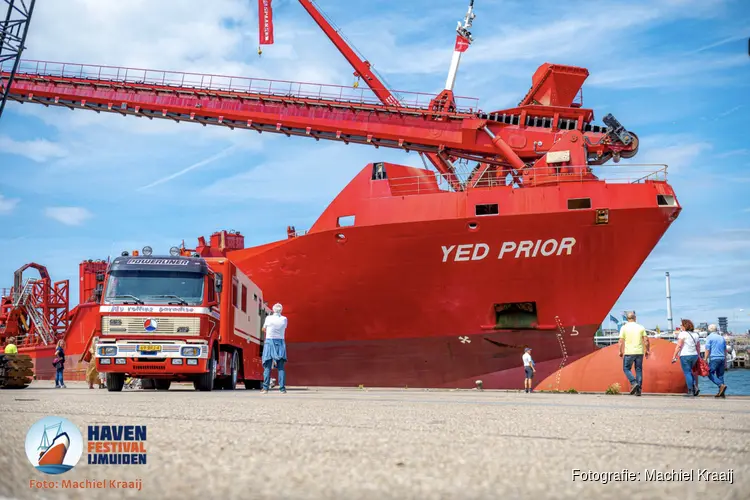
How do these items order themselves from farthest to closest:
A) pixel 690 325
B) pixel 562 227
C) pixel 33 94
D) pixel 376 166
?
pixel 33 94 < pixel 376 166 < pixel 562 227 < pixel 690 325

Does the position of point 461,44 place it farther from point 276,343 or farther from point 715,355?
point 276,343

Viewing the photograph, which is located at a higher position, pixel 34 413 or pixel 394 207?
pixel 394 207

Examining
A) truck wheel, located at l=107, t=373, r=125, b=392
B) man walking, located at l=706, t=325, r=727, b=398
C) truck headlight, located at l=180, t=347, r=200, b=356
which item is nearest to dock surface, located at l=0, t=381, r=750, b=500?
truck headlight, located at l=180, t=347, r=200, b=356

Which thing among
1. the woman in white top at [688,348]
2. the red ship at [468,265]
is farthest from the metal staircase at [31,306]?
the woman in white top at [688,348]

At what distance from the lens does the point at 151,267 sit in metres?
14.1

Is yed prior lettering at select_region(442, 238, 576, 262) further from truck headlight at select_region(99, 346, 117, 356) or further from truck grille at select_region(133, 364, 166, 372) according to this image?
truck headlight at select_region(99, 346, 117, 356)

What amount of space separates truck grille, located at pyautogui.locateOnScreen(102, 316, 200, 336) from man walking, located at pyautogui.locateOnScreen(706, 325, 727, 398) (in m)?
9.46

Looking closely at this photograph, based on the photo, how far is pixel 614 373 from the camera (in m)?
16.3

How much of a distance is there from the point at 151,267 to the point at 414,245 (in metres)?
6.97

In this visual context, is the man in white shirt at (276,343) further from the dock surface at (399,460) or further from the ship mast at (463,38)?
the ship mast at (463,38)

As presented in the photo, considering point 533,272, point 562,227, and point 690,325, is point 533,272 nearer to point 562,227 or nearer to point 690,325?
point 562,227

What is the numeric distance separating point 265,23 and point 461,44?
9370 millimetres

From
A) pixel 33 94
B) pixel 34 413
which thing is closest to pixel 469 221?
pixel 34 413

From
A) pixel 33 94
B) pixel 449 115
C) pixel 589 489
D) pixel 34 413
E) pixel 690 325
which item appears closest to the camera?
pixel 589 489
